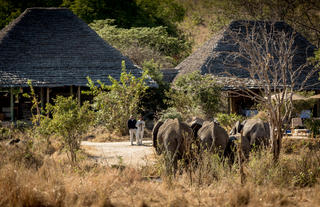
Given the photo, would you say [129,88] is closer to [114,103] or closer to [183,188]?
[114,103]

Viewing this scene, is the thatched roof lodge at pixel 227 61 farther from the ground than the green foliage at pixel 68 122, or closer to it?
farther from the ground

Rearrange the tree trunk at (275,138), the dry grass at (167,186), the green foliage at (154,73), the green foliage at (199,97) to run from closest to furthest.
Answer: the dry grass at (167,186)
the tree trunk at (275,138)
the green foliage at (199,97)
the green foliage at (154,73)

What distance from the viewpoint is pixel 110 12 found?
4012 centimetres

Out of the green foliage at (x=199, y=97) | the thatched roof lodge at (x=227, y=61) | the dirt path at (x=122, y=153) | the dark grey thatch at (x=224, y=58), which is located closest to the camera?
the dirt path at (x=122, y=153)

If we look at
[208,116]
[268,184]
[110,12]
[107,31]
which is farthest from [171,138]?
[110,12]

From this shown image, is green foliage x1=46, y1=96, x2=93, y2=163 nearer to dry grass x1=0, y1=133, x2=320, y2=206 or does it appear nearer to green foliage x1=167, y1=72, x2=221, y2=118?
dry grass x1=0, y1=133, x2=320, y2=206

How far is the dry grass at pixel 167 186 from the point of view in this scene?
648cm

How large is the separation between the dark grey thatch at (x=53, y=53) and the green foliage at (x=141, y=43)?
612 cm

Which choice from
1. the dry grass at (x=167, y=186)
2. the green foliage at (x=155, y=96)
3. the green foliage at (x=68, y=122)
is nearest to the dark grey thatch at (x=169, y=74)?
the green foliage at (x=155, y=96)

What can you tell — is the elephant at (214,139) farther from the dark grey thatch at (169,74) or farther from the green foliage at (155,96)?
the dark grey thatch at (169,74)

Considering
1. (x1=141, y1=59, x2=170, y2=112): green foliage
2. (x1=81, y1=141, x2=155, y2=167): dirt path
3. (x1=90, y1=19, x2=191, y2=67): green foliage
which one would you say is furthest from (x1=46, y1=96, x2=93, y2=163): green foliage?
(x1=90, y1=19, x2=191, y2=67): green foliage

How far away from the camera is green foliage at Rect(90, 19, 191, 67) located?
94.0ft

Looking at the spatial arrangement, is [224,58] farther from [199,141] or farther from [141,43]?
[199,141]

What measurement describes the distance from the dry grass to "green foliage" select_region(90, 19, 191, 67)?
2026 cm
